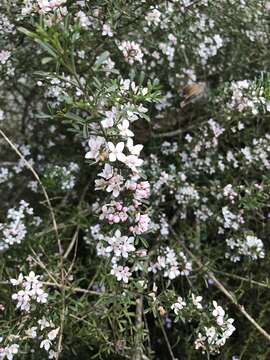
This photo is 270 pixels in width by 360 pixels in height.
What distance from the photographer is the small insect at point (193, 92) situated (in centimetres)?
212

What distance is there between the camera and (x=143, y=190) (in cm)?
126

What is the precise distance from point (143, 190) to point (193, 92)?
953 mm

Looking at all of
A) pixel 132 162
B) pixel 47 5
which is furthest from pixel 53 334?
pixel 47 5

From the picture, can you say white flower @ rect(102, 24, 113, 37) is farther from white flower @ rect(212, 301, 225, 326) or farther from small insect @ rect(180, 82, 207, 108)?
white flower @ rect(212, 301, 225, 326)

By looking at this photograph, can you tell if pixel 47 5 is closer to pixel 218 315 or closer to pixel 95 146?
pixel 95 146

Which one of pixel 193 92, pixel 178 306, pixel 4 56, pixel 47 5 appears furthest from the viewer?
pixel 193 92

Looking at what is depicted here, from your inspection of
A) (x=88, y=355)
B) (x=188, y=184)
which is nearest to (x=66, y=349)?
(x=88, y=355)

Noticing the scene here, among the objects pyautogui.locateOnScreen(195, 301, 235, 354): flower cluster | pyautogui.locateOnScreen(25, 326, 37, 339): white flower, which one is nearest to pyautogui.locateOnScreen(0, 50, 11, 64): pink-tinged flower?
pyautogui.locateOnScreen(25, 326, 37, 339): white flower

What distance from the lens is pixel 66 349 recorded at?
172cm

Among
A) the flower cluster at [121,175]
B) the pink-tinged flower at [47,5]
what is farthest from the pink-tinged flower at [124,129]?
the pink-tinged flower at [47,5]

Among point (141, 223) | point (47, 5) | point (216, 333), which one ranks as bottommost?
point (216, 333)

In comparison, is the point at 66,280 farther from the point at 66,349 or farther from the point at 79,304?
the point at 66,349

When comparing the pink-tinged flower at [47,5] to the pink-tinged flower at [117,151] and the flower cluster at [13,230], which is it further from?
the flower cluster at [13,230]

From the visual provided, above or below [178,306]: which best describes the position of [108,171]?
above
